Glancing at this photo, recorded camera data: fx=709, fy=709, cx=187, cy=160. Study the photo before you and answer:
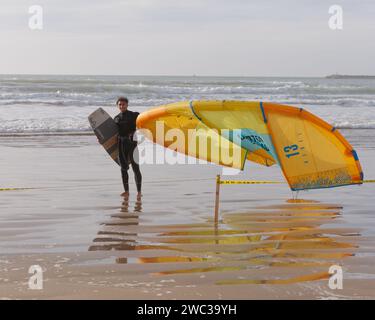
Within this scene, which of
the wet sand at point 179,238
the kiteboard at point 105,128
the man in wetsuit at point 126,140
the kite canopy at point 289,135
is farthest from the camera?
the kiteboard at point 105,128

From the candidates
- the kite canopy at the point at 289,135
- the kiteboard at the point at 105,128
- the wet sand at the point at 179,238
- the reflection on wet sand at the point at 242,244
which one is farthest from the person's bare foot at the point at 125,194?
the kite canopy at the point at 289,135

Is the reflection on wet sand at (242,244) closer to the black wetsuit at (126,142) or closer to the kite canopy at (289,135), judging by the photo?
the kite canopy at (289,135)

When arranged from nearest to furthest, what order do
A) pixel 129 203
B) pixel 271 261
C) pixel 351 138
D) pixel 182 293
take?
pixel 182 293 < pixel 271 261 < pixel 129 203 < pixel 351 138

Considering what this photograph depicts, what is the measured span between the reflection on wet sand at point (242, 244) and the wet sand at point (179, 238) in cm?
1

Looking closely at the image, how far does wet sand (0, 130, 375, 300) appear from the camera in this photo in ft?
19.0

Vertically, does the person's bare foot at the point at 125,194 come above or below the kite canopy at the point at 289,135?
below

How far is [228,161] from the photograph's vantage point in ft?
37.8

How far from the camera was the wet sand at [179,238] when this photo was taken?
5.80 meters

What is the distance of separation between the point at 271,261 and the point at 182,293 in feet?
4.33

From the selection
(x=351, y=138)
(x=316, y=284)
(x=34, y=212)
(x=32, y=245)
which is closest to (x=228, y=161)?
(x=34, y=212)

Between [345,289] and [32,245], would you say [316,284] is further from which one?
[32,245]

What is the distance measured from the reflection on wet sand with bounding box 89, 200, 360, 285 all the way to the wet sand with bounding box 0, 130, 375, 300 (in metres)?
0.01

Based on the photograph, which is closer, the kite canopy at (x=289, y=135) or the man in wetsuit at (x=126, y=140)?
the kite canopy at (x=289, y=135)

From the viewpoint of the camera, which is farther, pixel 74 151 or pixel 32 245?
pixel 74 151
